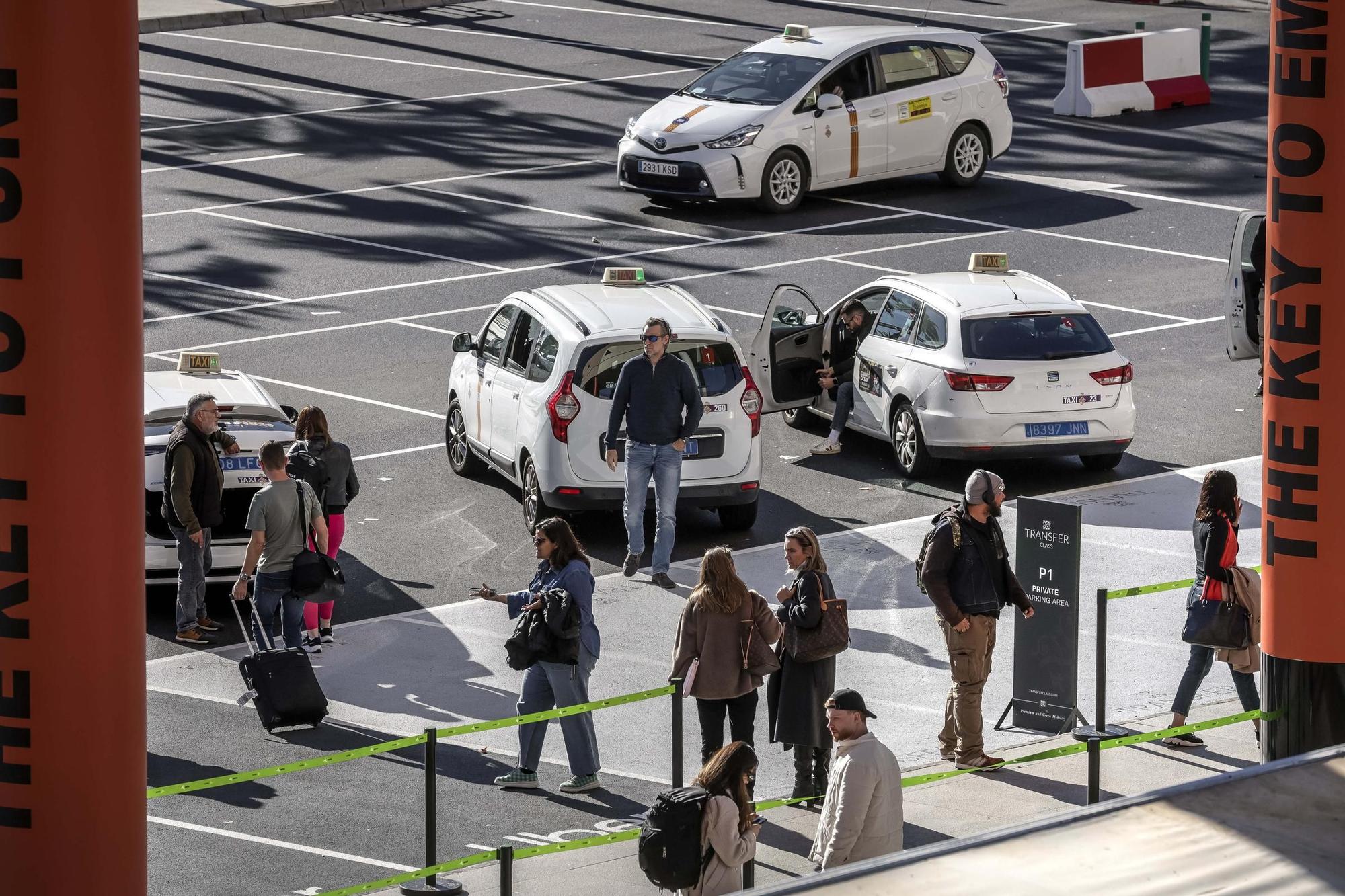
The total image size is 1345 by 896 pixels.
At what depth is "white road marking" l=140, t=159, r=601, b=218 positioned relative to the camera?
25.9 metres

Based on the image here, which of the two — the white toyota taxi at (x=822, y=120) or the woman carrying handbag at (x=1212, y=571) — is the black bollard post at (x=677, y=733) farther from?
the white toyota taxi at (x=822, y=120)

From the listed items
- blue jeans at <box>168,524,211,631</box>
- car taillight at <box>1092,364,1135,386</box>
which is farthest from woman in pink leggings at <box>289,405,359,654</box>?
car taillight at <box>1092,364,1135,386</box>

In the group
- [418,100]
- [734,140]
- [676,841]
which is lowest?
[676,841]

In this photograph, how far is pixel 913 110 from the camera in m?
25.8

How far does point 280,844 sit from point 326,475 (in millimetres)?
3816

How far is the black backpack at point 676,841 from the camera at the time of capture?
8.27 m

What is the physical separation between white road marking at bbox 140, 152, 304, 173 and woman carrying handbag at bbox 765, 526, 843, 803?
18.6m

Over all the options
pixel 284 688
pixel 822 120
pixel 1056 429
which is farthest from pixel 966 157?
pixel 284 688

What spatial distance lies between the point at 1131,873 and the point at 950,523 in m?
4.32

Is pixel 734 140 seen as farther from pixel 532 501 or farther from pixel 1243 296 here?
pixel 532 501

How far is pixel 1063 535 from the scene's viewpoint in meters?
12.3

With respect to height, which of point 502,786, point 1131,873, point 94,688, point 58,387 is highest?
point 58,387

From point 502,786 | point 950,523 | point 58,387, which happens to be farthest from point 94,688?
point 950,523

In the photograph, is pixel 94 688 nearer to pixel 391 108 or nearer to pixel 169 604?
pixel 169 604
